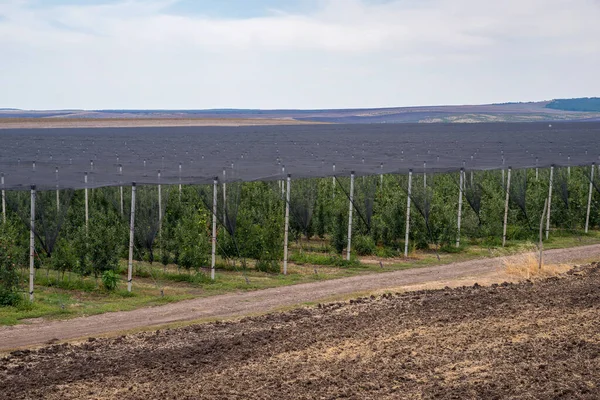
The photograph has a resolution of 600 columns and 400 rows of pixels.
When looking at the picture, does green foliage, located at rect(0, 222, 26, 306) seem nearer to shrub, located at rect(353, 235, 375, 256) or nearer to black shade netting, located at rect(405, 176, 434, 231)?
shrub, located at rect(353, 235, 375, 256)

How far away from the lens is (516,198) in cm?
2764

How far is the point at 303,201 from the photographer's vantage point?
77.7 feet

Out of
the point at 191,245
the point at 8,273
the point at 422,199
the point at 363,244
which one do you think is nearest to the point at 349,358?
the point at 8,273

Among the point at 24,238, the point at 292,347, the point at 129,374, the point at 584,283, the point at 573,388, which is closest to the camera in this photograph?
the point at 573,388

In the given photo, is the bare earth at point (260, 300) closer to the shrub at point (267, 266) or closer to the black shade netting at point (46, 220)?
the shrub at point (267, 266)

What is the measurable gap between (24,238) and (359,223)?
9216 mm

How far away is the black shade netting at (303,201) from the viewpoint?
928 inches

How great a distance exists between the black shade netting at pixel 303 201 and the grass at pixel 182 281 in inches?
35.7

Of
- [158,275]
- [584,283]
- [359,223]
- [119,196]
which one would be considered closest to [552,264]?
[584,283]

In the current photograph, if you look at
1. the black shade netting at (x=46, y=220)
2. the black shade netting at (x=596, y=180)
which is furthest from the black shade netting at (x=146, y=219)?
the black shade netting at (x=596, y=180)

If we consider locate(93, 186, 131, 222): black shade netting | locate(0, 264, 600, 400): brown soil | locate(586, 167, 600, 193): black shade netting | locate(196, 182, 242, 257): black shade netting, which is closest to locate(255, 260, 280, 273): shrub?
locate(196, 182, 242, 257): black shade netting

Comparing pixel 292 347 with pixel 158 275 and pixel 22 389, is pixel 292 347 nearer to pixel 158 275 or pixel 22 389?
pixel 22 389

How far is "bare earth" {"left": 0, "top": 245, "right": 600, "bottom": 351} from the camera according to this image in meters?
14.7

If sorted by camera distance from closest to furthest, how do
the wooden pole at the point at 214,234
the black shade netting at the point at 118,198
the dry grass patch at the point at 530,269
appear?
the wooden pole at the point at 214,234 → the dry grass patch at the point at 530,269 → the black shade netting at the point at 118,198
